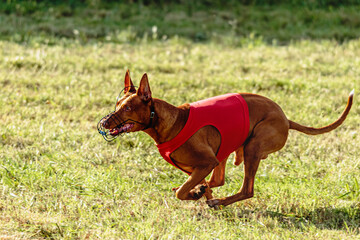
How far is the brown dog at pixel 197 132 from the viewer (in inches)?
171

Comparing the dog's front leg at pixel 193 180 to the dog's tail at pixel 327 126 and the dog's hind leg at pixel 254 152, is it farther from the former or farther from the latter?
the dog's tail at pixel 327 126

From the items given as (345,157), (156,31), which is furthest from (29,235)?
(156,31)

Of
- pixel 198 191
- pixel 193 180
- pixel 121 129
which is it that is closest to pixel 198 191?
pixel 198 191

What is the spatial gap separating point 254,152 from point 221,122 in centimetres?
47

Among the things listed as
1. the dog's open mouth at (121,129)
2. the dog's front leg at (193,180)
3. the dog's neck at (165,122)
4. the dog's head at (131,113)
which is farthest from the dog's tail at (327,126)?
the dog's open mouth at (121,129)

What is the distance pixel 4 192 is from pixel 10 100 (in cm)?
307

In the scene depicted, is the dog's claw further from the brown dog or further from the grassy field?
the grassy field

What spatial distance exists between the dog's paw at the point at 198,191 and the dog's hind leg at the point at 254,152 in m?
0.21

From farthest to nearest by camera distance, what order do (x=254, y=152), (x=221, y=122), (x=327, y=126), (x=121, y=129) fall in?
1. (x=327, y=126)
2. (x=254, y=152)
3. (x=221, y=122)
4. (x=121, y=129)

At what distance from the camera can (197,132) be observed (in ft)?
15.2

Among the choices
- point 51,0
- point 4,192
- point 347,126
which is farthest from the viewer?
point 51,0

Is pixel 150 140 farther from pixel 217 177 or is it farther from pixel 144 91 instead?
pixel 144 91

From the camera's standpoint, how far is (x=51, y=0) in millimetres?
13461

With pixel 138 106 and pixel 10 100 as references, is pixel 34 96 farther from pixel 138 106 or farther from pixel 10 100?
pixel 138 106
